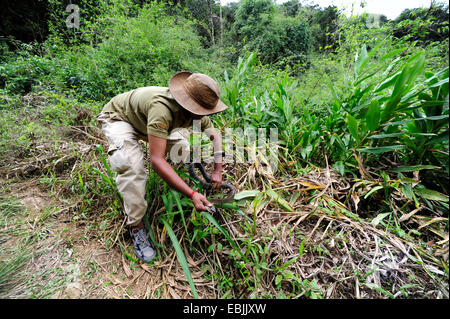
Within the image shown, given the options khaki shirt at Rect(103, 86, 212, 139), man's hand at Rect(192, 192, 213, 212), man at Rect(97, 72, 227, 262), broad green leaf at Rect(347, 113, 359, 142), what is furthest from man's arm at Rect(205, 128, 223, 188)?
broad green leaf at Rect(347, 113, 359, 142)

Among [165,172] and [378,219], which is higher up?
[165,172]

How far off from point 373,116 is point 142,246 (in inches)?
70.8

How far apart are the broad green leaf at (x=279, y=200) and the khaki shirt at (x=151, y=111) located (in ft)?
2.60

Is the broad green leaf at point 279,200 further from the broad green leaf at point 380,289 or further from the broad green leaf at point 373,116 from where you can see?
the broad green leaf at point 373,116

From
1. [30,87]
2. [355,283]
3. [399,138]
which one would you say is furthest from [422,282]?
[30,87]

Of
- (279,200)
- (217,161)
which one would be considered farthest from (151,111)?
(279,200)

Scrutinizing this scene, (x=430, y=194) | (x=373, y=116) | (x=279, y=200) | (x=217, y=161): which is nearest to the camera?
(x=430, y=194)

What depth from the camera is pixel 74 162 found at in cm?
183

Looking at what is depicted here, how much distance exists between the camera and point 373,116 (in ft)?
3.80

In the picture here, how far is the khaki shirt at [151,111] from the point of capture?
1.10 metres

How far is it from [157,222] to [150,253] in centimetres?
22

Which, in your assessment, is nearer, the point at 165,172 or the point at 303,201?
the point at 165,172

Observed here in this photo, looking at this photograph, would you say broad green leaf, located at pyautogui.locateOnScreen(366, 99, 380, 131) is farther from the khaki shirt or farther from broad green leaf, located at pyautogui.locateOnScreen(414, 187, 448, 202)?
the khaki shirt

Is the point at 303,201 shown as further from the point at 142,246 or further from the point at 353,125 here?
the point at 142,246
